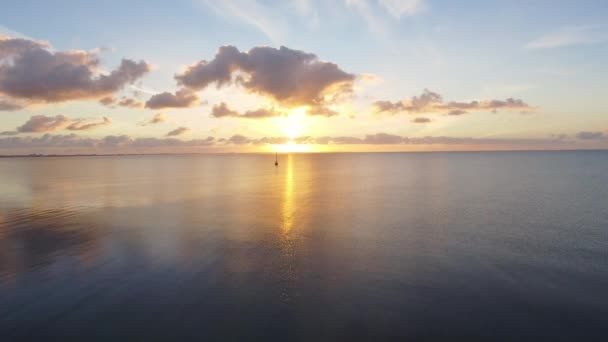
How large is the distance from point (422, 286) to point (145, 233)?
89.4 ft

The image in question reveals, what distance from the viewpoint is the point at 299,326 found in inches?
647

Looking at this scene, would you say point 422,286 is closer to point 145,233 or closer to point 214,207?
A: point 145,233

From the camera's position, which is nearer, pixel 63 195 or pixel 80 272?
pixel 80 272

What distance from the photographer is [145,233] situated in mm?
33156

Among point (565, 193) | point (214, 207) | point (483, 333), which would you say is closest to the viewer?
point (483, 333)

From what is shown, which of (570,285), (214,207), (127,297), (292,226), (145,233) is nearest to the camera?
(127,297)

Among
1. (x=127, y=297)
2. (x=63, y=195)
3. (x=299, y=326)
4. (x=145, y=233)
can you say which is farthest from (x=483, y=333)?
(x=63, y=195)

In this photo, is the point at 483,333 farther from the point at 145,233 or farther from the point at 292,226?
the point at 145,233

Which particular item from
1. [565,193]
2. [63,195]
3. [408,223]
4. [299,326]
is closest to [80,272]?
[299,326]

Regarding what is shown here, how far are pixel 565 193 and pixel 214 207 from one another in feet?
207

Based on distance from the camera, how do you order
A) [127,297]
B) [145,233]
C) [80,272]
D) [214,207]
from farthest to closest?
[214,207] < [145,233] < [80,272] < [127,297]

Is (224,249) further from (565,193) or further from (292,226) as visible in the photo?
(565,193)

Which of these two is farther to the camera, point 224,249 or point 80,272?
point 224,249

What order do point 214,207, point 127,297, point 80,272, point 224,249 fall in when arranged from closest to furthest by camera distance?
point 127,297
point 80,272
point 224,249
point 214,207
